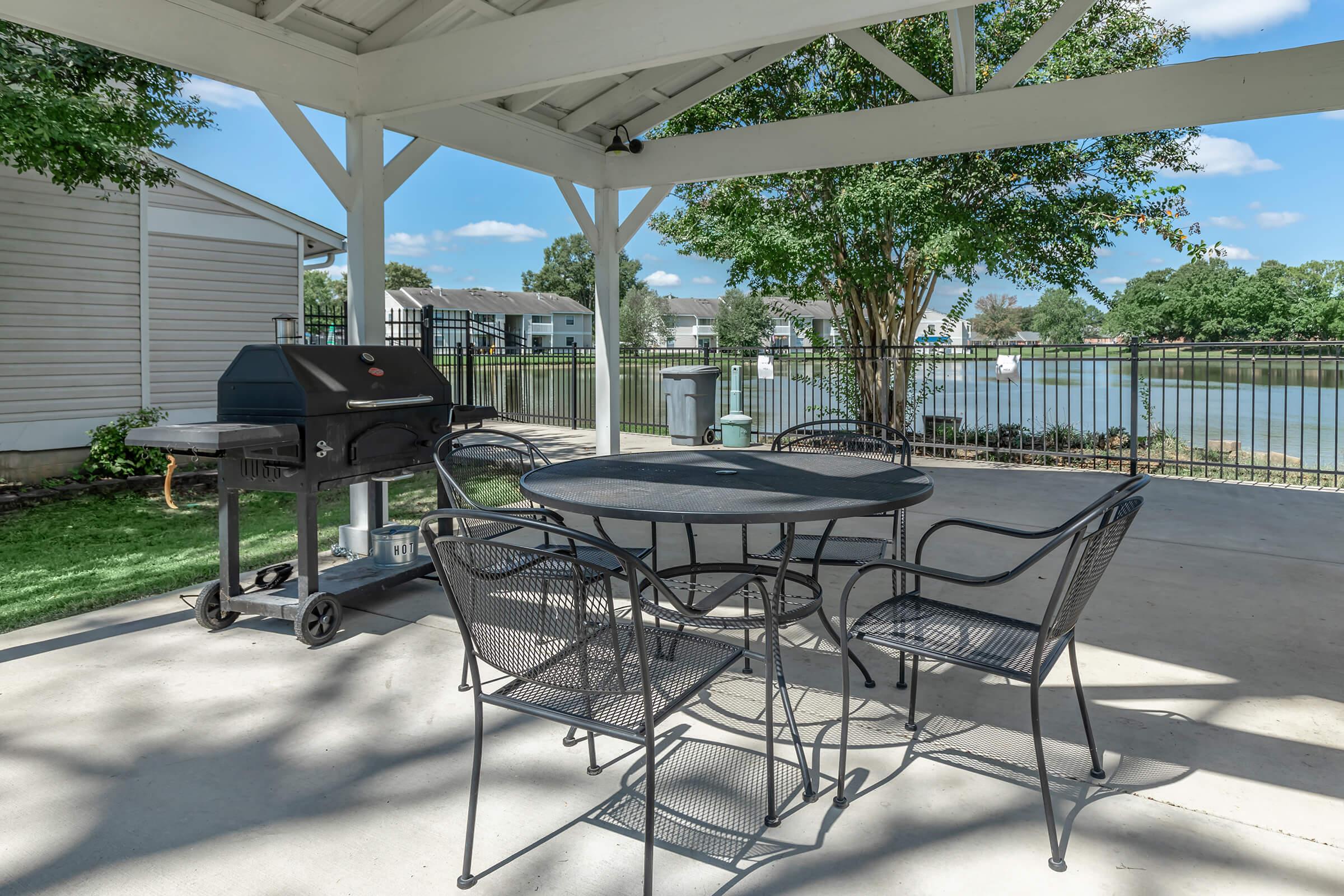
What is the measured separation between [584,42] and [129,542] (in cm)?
415

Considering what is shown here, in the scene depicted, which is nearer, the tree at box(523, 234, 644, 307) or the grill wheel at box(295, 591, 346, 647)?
the grill wheel at box(295, 591, 346, 647)

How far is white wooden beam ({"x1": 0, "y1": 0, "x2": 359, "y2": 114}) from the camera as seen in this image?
3.16 meters

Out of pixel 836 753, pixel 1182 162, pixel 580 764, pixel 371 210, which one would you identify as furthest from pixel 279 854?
pixel 1182 162

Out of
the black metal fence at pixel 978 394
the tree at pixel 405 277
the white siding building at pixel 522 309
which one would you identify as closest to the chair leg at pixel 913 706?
the black metal fence at pixel 978 394

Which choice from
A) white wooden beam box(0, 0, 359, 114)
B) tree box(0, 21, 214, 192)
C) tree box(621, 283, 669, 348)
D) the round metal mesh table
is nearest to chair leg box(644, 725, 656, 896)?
the round metal mesh table

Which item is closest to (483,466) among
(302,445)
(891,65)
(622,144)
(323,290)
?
(302,445)

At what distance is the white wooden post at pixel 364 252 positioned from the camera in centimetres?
438

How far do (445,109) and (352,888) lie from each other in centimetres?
451

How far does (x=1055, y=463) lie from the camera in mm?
8484

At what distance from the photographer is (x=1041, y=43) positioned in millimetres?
4586

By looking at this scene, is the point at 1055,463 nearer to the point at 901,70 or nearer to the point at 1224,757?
the point at 901,70

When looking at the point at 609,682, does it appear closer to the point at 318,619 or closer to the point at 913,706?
the point at 913,706

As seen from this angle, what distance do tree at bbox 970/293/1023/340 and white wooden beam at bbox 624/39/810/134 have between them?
27668 mm

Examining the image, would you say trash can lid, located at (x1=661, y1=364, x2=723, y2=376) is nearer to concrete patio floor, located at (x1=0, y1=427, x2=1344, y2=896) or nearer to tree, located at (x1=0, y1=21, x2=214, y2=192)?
tree, located at (x1=0, y1=21, x2=214, y2=192)
